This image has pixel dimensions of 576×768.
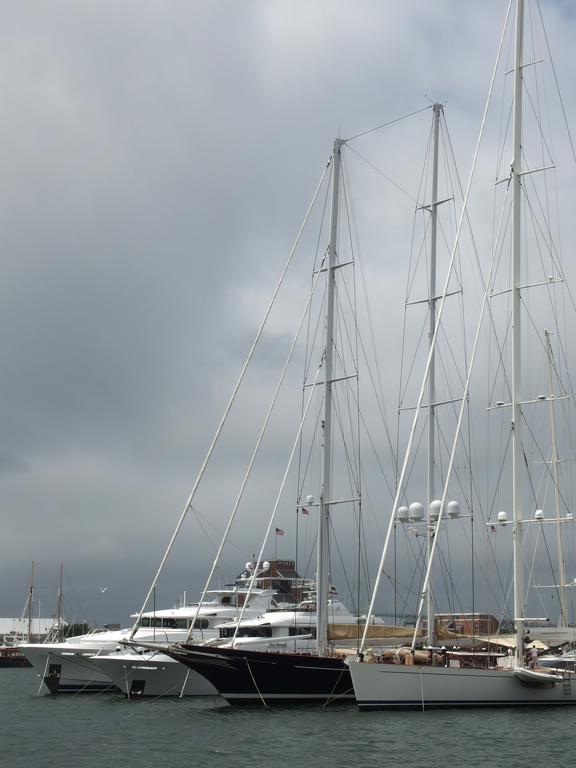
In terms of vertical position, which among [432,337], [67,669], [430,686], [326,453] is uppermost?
[432,337]

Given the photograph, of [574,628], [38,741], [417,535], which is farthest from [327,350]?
[38,741]

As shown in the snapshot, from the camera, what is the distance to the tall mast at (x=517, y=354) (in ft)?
130

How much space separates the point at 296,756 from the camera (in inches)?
1179

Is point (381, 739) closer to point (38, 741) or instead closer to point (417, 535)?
point (38, 741)

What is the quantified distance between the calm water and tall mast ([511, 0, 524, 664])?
14.5ft

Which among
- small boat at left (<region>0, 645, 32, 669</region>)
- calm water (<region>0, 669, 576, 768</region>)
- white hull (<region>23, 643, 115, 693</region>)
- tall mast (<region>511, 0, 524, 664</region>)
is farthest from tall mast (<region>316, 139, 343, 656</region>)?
small boat at left (<region>0, 645, 32, 669</region>)

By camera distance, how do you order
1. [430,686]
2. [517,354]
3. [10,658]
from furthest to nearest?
[10,658] < [517,354] < [430,686]

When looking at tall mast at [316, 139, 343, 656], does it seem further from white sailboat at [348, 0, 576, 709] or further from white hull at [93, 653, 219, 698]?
white hull at [93, 653, 219, 698]

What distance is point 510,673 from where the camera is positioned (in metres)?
38.0

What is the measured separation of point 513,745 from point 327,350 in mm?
21641

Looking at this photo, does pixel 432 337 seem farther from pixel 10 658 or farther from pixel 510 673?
pixel 10 658

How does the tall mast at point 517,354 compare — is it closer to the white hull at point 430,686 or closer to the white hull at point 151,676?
the white hull at point 430,686

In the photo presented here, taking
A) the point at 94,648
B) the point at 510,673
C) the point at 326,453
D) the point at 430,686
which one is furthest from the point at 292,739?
the point at 94,648

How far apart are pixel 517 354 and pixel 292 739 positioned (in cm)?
1848
